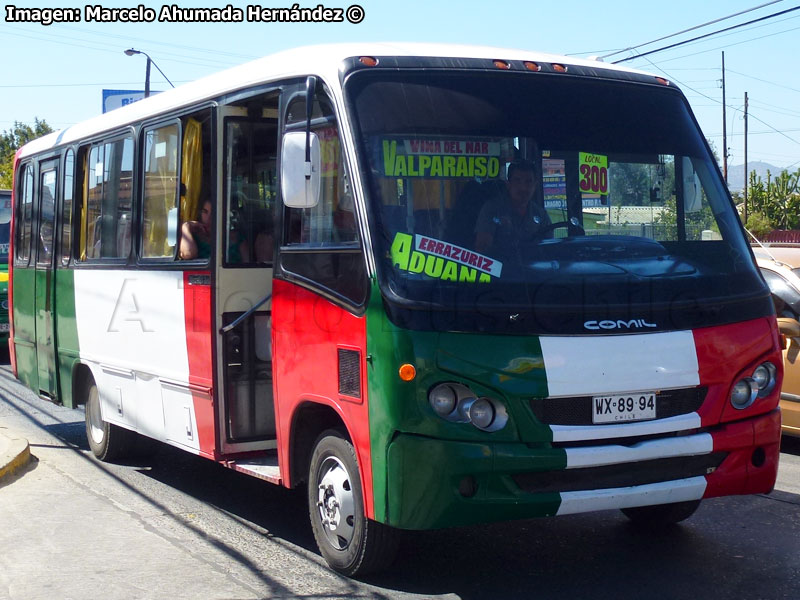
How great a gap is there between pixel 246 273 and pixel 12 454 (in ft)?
10.1

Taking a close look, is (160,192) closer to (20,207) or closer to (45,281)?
(45,281)

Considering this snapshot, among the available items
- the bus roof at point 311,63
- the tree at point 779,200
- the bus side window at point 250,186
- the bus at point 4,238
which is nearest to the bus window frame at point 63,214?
the bus roof at point 311,63

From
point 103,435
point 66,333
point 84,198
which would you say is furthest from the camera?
point 66,333

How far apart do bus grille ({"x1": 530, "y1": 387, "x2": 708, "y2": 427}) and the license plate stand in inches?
1.4

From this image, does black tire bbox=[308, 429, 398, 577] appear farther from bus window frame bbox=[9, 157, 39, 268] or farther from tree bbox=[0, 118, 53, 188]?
tree bbox=[0, 118, 53, 188]

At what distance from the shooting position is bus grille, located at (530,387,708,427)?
16.7 feet

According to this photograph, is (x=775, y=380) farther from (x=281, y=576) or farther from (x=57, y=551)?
(x=57, y=551)

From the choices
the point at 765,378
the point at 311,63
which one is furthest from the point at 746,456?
the point at 311,63

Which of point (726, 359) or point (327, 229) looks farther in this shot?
point (327, 229)

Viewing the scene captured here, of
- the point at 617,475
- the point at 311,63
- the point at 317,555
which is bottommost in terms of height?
the point at 317,555

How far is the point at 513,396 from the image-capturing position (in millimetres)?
5027

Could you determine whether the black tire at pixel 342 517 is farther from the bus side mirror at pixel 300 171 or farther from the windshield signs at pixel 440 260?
the bus side mirror at pixel 300 171

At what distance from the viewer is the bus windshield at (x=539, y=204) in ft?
17.1

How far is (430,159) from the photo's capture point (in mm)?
5414
